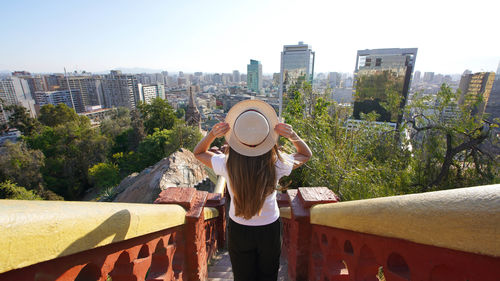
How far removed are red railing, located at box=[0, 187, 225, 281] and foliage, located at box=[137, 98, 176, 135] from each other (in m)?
29.1

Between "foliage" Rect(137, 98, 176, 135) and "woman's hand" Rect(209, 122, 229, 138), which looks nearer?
"woman's hand" Rect(209, 122, 229, 138)

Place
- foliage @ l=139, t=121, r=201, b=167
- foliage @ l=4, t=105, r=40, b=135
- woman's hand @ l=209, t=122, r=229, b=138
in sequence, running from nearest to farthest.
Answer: woman's hand @ l=209, t=122, r=229, b=138
foliage @ l=139, t=121, r=201, b=167
foliage @ l=4, t=105, r=40, b=135

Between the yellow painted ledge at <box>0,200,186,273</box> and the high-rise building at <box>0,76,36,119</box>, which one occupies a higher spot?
the yellow painted ledge at <box>0,200,186,273</box>

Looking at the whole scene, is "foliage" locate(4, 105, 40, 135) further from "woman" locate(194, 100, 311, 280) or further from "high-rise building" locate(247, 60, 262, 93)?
"high-rise building" locate(247, 60, 262, 93)

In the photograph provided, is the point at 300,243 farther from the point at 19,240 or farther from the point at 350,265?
the point at 19,240

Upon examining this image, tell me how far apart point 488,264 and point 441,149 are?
5.47 meters

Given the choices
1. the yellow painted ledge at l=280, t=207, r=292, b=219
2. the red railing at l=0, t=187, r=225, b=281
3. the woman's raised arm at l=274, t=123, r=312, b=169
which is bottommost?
the yellow painted ledge at l=280, t=207, r=292, b=219

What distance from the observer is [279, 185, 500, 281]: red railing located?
0.78 meters

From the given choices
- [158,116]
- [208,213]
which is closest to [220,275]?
[208,213]

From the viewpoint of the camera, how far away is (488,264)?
0.84m

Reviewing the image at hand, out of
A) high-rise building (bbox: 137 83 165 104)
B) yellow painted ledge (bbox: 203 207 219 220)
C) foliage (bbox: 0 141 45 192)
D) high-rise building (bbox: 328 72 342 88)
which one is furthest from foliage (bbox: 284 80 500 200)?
high-rise building (bbox: 137 83 165 104)

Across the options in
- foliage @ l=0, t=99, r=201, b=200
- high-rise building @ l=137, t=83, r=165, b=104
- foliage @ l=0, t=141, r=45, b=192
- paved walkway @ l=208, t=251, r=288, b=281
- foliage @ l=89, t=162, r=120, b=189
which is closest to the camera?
paved walkway @ l=208, t=251, r=288, b=281

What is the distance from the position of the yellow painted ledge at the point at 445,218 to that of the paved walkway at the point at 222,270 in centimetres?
225

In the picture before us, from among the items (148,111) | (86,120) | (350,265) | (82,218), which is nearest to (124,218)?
(82,218)
